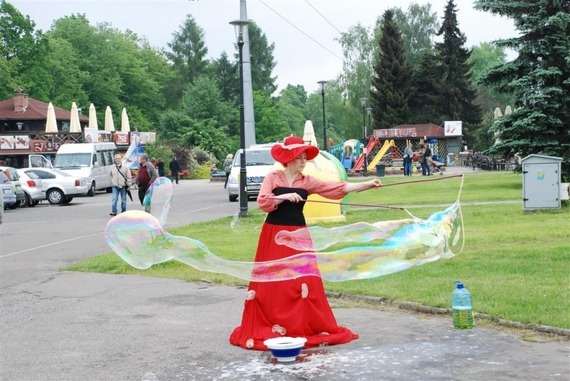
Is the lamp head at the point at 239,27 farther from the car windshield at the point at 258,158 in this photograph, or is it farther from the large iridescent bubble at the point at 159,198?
the large iridescent bubble at the point at 159,198

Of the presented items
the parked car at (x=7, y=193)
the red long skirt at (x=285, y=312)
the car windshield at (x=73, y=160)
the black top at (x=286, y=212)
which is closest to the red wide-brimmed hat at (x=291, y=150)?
the black top at (x=286, y=212)

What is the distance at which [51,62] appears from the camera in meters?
86.4

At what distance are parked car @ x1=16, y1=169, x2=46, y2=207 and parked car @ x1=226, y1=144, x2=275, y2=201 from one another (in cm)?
882

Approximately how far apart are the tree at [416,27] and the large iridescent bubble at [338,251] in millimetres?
94716

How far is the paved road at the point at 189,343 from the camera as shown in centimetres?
722

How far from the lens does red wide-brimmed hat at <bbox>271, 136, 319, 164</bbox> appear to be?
8477mm

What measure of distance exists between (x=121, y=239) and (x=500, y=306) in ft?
13.8

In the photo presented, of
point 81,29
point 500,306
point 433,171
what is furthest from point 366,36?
point 500,306

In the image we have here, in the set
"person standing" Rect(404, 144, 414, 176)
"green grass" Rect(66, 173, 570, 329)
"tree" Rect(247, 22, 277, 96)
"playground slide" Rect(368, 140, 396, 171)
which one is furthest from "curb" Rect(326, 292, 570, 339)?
"tree" Rect(247, 22, 277, 96)

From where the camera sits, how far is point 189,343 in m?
8.62

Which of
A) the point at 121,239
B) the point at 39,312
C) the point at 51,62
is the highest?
the point at 51,62

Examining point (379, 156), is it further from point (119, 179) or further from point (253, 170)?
point (119, 179)

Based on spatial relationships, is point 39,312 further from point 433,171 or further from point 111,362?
point 433,171

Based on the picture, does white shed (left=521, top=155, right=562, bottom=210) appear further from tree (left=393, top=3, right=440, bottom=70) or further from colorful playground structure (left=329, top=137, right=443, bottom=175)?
tree (left=393, top=3, right=440, bottom=70)
